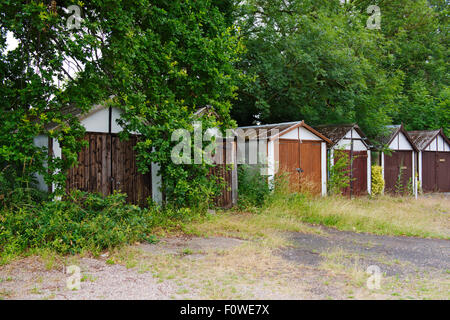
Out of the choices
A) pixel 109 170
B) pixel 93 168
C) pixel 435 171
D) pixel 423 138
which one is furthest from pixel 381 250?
pixel 435 171

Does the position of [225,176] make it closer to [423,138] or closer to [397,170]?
[397,170]

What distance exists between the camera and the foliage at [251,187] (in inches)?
464

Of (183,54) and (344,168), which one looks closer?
(183,54)

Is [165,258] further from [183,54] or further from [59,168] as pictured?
[183,54]

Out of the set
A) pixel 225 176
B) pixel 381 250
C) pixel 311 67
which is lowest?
pixel 381 250

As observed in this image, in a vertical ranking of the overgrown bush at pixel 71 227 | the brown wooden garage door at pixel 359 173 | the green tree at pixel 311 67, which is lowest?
the overgrown bush at pixel 71 227

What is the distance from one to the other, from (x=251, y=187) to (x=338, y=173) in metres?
4.84

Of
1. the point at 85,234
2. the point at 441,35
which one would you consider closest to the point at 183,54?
the point at 85,234

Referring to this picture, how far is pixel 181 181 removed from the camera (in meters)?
9.06

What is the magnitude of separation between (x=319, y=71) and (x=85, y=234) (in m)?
12.3

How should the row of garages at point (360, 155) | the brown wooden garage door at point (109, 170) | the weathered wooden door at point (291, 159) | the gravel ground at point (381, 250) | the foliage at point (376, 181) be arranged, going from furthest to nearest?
the foliage at point (376, 181)
the row of garages at point (360, 155)
the weathered wooden door at point (291, 159)
the brown wooden garage door at point (109, 170)
the gravel ground at point (381, 250)

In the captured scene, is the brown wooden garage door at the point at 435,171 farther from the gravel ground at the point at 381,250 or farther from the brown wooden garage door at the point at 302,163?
the gravel ground at the point at 381,250

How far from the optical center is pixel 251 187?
12.2 m

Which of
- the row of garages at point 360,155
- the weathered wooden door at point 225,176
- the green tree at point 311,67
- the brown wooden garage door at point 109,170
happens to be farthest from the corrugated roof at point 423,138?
the brown wooden garage door at point 109,170
